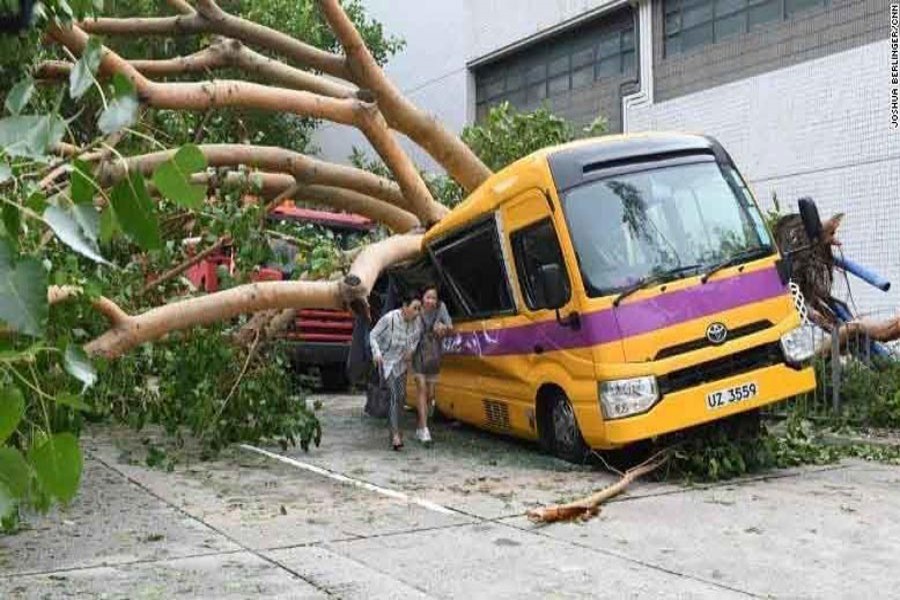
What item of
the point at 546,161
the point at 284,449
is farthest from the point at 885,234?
the point at 284,449

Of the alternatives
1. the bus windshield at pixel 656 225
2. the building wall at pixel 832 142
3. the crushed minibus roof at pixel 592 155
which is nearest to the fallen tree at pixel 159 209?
the crushed minibus roof at pixel 592 155

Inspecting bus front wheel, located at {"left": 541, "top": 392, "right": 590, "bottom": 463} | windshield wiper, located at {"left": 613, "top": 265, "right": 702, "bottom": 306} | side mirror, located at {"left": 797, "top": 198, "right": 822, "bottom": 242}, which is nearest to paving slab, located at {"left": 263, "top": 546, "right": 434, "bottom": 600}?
bus front wheel, located at {"left": 541, "top": 392, "right": 590, "bottom": 463}

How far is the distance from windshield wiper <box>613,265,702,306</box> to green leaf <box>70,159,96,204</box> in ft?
20.7

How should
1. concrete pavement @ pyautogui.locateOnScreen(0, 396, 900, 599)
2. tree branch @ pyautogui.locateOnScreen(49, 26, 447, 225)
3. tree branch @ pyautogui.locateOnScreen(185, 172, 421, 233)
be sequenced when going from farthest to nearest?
1. tree branch @ pyautogui.locateOnScreen(185, 172, 421, 233)
2. tree branch @ pyautogui.locateOnScreen(49, 26, 447, 225)
3. concrete pavement @ pyautogui.locateOnScreen(0, 396, 900, 599)

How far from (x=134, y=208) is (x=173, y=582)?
401cm

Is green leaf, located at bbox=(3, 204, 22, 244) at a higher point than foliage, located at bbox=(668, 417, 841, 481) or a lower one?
higher

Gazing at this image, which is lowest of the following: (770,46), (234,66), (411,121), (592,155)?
(592,155)

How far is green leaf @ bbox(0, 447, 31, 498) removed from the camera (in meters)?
1.32

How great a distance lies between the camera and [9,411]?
1359 millimetres

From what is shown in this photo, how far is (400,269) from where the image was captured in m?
11.0

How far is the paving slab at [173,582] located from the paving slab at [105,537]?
20cm

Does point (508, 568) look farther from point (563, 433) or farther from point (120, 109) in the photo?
point (120, 109)

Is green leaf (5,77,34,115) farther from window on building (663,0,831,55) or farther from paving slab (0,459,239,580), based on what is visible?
window on building (663,0,831,55)

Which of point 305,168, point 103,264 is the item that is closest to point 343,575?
point 103,264
